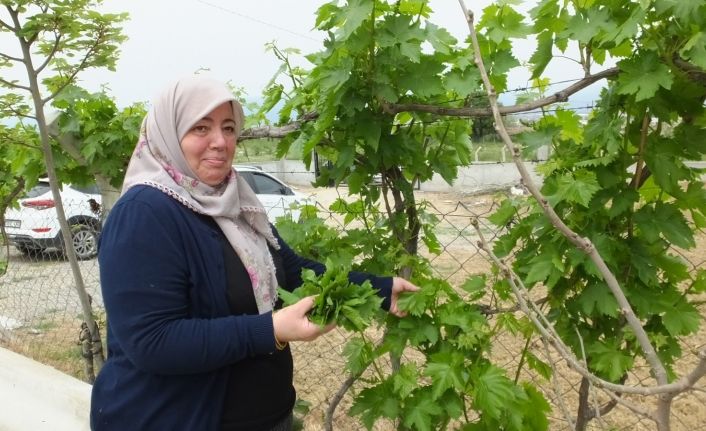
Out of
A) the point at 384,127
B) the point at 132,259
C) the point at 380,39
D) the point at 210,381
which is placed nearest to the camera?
the point at 132,259

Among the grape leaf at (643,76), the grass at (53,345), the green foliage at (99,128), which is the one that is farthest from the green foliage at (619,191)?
the grass at (53,345)

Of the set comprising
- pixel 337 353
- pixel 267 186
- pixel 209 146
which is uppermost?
pixel 209 146

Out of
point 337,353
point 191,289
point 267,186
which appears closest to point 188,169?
point 191,289

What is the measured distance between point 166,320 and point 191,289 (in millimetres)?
115

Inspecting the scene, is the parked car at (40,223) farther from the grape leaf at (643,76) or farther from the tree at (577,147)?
the grape leaf at (643,76)

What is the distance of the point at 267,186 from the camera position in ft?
37.0

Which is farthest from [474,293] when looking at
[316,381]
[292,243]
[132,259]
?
[316,381]

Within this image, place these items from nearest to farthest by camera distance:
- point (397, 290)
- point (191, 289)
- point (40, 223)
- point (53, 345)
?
point (191, 289) → point (397, 290) → point (53, 345) → point (40, 223)

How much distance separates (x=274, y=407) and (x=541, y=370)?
958 millimetres

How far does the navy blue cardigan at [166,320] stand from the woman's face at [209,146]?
0.15 m

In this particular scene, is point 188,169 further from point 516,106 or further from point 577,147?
point 577,147

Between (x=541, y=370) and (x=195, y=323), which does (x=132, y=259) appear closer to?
(x=195, y=323)

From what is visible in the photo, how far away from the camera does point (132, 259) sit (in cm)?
138

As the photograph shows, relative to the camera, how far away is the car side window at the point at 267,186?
11062 millimetres
